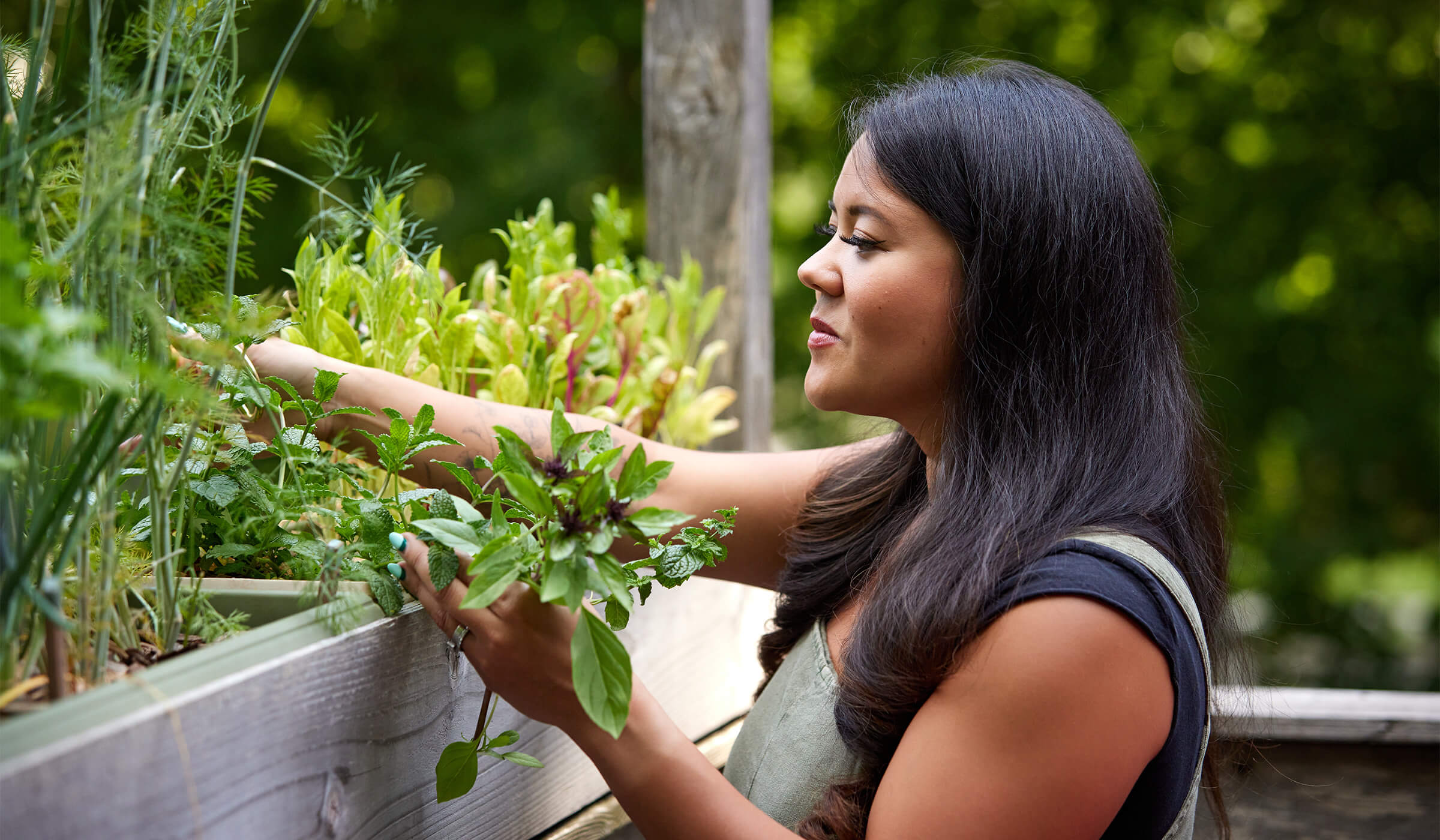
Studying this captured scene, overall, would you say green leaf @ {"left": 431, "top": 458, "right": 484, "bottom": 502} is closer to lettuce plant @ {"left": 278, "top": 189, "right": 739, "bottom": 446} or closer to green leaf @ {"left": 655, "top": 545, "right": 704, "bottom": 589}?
green leaf @ {"left": 655, "top": 545, "right": 704, "bottom": 589}

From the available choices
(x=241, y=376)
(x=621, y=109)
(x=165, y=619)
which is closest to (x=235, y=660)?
(x=165, y=619)

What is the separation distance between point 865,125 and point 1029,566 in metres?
0.44

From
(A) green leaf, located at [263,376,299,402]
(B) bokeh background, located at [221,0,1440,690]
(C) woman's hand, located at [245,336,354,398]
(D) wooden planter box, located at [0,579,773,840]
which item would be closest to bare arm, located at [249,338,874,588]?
(C) woman's hand, located at [245,336,354,398]

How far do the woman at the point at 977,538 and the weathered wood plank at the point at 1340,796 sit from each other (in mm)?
574

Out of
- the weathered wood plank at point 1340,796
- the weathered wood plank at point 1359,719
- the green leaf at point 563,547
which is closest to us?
the green leaf at point 563,547

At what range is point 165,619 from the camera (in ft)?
2.23

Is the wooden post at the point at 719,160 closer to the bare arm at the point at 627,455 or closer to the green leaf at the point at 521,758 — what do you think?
the bare arm at the point at 627,455

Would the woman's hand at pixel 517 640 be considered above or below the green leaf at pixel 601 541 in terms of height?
below

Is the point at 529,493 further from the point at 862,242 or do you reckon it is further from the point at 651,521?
the point at 862,242

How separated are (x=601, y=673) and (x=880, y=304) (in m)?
0.39

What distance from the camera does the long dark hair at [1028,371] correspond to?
0.83 meters

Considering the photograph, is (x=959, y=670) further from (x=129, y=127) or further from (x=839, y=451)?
(x=129, y=127)

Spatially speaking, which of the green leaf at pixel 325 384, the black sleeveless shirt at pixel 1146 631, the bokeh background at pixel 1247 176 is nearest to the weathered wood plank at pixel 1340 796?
the black sleeveless shirt at pixel 1146 631

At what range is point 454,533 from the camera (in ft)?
2.25
